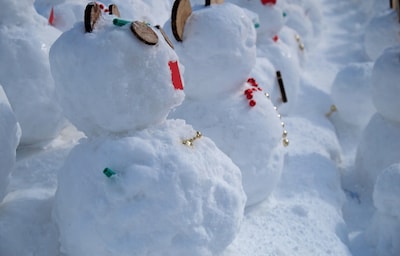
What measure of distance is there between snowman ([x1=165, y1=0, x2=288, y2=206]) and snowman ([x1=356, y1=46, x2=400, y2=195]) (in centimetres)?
46

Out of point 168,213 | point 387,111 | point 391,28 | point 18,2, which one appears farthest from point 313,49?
point 168,213

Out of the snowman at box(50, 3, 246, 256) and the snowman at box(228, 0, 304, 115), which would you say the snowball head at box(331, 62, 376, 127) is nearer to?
the snowman at box(228, 0, 304, 115)

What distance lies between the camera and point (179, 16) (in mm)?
1437

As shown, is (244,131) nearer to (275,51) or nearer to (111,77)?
(111,77)

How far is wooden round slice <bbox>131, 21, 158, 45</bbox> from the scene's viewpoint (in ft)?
3.34

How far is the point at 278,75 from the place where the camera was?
6.95 feet

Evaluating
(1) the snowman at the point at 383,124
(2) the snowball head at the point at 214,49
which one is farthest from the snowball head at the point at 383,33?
(2) the snowball head at the point at 214,49

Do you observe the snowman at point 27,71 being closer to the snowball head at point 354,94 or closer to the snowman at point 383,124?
the snowman at point 383,124

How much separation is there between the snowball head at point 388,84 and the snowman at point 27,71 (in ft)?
3.45

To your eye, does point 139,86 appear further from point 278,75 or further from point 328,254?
point 278,75

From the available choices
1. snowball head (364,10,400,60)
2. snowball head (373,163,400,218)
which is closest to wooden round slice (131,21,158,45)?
snowball head (373,163,400,218)

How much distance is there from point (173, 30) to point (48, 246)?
2.13 feet

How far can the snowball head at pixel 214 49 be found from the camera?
1450 millimetres

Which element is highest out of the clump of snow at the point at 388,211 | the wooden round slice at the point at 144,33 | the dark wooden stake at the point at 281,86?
the wooden round slice at the point at 144,33
